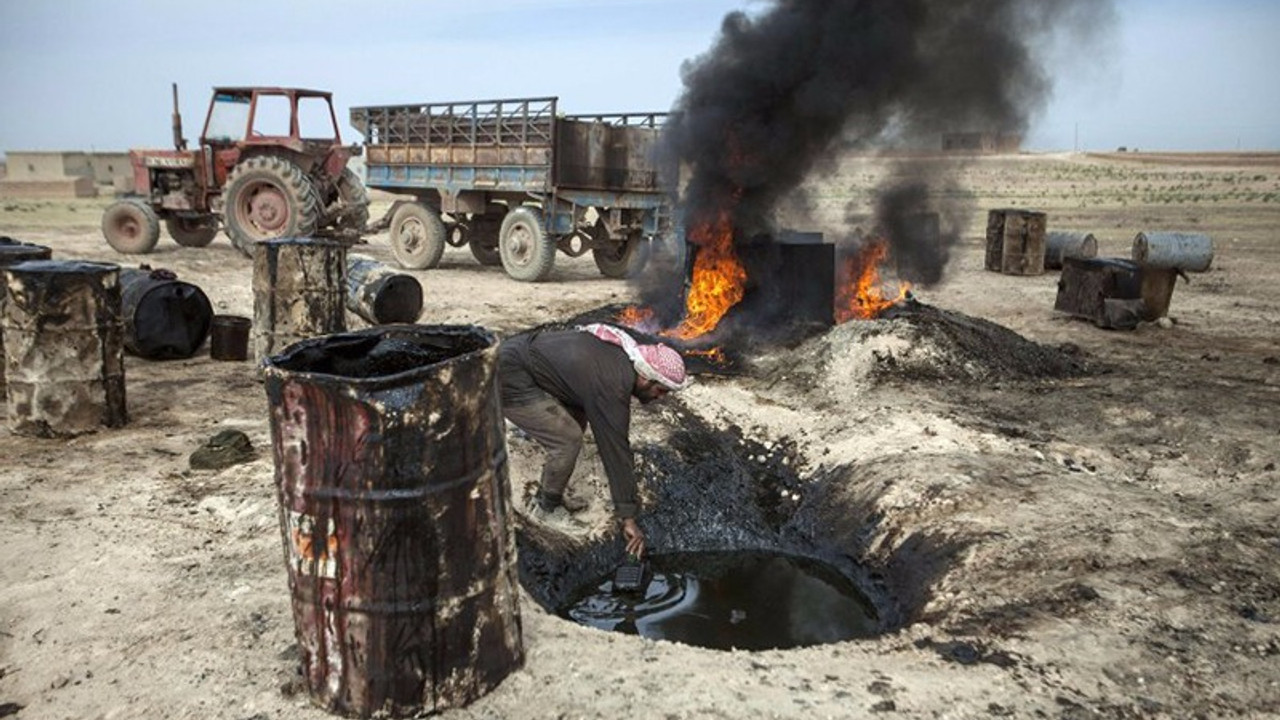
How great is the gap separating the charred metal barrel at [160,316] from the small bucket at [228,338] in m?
0.23

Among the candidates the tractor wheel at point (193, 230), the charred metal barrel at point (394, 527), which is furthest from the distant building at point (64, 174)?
the charred metal barrel at point (394, 527)

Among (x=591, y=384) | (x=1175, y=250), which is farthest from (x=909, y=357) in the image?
(x=1175, y=250)

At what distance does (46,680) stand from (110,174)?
39.0m

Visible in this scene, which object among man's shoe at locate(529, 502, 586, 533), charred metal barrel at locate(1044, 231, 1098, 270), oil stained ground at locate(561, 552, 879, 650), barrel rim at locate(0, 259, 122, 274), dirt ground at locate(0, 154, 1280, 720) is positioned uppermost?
charred metal barrel at locate(1044, 231, 1098, 270)

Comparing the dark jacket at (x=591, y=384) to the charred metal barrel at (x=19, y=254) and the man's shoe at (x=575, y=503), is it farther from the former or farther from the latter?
the charred metal barrel at (x=19, y=254)

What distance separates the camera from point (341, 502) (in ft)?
9.25

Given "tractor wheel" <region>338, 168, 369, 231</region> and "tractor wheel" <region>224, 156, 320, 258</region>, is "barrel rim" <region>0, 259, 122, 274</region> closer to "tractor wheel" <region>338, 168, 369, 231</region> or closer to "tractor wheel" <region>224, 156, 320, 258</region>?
"tractor wheel" <region>224, 156, 320, 258</region>

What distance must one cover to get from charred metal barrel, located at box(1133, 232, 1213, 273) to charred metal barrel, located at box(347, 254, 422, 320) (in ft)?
36.3

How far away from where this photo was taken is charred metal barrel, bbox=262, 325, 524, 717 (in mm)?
2789

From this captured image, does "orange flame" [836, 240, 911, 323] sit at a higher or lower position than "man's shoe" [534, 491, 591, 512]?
higher

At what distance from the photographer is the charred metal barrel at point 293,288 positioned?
7598 millimetres

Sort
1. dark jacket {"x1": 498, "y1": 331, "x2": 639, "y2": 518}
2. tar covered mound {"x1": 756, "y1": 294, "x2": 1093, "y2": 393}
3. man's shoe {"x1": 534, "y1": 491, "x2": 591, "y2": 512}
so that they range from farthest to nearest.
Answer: tar covered mound {"x1": 756, "y1": 294, "x2": 1093, "y2": 393} < man's shoe {"x1": 534, "y1": 491, "x2": 591, "y2": 512} < dark jacket {"x1": 498, "y1": 331, "x2": 639, "y2": 518}

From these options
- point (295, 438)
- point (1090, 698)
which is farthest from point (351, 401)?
point (1090, 698)

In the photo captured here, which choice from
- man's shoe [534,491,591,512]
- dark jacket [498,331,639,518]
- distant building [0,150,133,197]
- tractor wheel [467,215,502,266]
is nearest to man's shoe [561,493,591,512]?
man's shoe [534,491,591,512]
